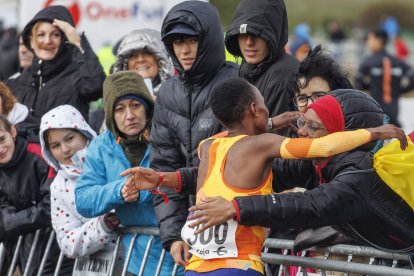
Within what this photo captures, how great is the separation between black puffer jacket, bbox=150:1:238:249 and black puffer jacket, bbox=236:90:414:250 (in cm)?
136

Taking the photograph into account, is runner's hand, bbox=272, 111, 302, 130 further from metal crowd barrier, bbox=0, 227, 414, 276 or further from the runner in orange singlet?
metal crowd barrier, bbox=0, 227, 414, 276

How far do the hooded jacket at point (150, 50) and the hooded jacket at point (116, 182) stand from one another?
0.84 metres

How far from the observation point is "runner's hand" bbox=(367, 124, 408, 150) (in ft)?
18.6

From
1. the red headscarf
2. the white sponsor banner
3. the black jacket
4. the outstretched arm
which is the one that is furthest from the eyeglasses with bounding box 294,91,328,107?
the black jacket

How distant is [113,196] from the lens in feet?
25.0

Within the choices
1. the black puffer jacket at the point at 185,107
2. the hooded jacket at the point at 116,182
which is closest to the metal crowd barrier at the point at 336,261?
the black puffer jacket at the point at 185,107

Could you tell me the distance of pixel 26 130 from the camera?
30.4ft

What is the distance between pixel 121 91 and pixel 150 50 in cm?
104

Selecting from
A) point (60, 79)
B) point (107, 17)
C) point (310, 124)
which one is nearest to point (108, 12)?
point (107, 17)

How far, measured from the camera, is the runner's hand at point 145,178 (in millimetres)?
6457

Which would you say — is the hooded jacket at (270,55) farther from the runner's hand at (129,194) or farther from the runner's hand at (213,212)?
the runner's hand at (213,212)

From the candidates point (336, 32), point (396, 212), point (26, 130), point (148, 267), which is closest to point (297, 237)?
point (396, 212)

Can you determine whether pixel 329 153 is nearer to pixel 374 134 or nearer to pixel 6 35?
pixel 374 134

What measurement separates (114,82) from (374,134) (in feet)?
9.17
